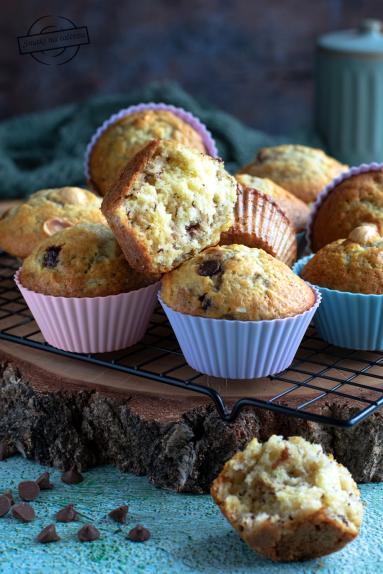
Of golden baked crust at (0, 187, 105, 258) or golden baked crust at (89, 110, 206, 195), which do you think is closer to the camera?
golden baked crust at (0, 187, 105, 258)

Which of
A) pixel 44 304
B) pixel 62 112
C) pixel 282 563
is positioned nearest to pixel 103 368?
pixel 44 304

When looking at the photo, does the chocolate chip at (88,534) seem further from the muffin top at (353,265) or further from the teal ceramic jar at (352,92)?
the teal ceramic jar at (352,92)

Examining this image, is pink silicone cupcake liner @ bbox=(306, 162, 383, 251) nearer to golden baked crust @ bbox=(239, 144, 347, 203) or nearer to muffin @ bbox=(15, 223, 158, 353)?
golden baked crust @ bbox=(239, 144, 347, 203)

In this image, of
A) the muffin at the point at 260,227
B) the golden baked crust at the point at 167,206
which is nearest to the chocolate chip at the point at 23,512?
the golden baked crust at the point at 167,206

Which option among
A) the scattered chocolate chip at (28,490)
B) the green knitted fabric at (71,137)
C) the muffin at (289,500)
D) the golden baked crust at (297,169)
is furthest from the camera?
the green knitted fabric at (71,137)

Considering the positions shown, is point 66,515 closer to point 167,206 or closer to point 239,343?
point 239,343

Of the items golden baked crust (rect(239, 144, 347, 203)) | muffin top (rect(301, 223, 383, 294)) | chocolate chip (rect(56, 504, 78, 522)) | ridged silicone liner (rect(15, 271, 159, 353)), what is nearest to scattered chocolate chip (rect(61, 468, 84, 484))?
chocolate chip (rect(56, 504, 78, 522))
